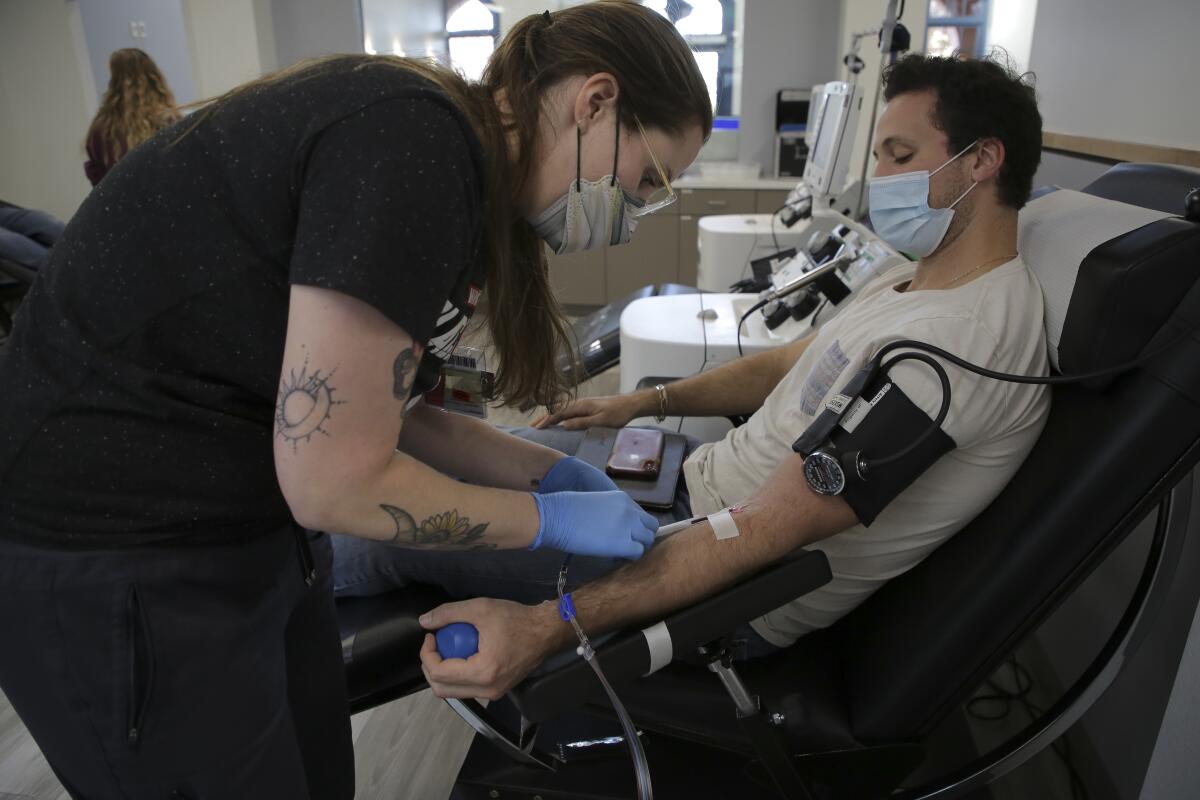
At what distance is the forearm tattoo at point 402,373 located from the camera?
1.98 ft

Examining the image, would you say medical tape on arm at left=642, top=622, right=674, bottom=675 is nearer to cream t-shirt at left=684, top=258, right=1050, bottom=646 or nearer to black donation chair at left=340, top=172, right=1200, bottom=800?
black donation chair at left=340, top=172, right=1200, bottom=800

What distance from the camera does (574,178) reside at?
81cm

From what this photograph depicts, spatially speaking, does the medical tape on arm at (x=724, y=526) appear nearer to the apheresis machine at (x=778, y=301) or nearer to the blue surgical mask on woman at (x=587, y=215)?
the blue surgical mask on woman at (x=587, y=215)

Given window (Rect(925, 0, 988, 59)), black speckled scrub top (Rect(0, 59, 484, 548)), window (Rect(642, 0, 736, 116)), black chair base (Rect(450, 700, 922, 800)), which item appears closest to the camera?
black speckled scrub top (Rect(0, 59, 484, 548))

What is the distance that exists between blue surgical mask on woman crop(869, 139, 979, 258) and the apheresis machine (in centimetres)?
54

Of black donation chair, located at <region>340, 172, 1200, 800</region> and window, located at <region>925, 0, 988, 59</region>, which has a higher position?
window, located at <region>925, 0, 988, 59</region>

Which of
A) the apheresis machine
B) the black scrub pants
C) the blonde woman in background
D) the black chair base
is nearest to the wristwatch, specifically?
the apheresis machine

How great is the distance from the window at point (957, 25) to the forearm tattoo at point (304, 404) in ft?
16.3

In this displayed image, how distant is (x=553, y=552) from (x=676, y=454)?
0.39 metres

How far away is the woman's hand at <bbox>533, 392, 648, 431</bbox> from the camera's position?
165cm

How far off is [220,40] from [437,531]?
5093mm

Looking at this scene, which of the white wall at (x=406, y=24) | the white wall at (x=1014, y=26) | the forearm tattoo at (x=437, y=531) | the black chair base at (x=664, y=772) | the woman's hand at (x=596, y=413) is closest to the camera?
the forearm tattoo at (x=437, y=531)

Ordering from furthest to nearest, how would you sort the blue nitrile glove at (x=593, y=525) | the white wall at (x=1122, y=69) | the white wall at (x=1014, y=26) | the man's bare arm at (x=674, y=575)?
1. the white wall at (x=1014, y=26)
2. the white wall at (x=1122, y=69)
3. the man's bare arm at (x=674, y=575)
4. the blue nitrile glove at (x=593, y=525)

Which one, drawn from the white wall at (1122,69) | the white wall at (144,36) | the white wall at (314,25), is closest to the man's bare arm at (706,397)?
the white wall at (1122,69)
